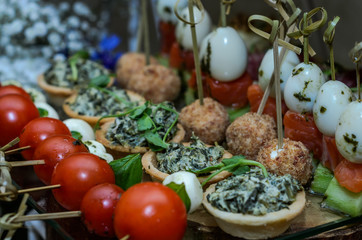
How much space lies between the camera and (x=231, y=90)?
2.29 meters

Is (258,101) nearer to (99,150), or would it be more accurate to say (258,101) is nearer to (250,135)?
(250,135)

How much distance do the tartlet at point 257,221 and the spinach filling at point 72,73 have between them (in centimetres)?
146

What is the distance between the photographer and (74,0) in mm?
3672

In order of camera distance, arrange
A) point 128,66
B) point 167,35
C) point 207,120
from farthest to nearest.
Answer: point 167,35
point 128,66
point 207,120

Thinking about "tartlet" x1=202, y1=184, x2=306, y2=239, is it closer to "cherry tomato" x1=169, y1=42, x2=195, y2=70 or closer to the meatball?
the meatball

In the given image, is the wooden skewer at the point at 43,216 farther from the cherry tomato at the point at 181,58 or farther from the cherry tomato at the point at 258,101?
the cherry tomato at the point at 181,58

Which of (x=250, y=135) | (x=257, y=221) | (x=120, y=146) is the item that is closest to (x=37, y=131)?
(x=120, y=146)

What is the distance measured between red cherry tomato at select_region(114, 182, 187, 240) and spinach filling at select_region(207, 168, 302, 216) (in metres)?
0.17

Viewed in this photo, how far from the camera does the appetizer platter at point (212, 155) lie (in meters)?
1.46

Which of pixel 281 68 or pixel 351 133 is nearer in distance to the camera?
pixel 351 133

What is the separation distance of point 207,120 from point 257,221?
75 centimetres

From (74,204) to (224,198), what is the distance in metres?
0.47

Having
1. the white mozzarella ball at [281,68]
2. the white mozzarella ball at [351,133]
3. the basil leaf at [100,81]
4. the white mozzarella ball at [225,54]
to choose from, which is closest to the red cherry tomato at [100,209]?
the white mozzarella ball at [351,133]

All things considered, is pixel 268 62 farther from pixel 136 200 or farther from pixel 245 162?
pixel 136 200
